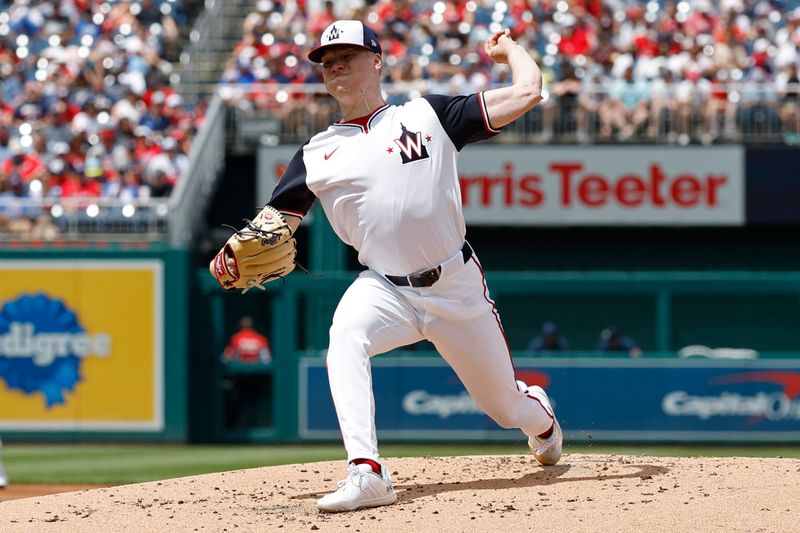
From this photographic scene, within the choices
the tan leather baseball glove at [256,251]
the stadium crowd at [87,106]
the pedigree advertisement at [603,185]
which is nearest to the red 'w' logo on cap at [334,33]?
the tan leather baseball glove at [256,251]

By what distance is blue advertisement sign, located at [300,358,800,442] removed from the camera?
1527cm

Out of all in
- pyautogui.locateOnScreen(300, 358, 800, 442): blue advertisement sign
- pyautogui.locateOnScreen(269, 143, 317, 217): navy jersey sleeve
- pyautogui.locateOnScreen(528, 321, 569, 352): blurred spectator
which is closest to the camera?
pyautogui.locateOnScreen(269, 143, 317, 217): navy jersey sleeve

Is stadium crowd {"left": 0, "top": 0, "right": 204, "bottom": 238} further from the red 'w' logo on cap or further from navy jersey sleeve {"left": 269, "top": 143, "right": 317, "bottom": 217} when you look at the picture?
the red 'w' logo on cap

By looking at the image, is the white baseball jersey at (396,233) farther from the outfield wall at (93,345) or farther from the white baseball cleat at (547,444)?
the outfield wall at (93,345)

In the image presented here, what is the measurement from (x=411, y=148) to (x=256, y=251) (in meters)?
0.75

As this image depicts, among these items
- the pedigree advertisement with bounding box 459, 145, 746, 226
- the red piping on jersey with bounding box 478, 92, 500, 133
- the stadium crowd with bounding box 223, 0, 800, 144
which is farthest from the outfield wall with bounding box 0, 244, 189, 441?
the red piping on jersey with bounding box 478, 92, 500, 133

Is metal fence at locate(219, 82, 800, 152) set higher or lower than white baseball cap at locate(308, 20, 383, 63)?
higher

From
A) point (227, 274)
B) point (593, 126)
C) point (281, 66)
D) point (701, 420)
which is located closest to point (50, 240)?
point (281, 66)

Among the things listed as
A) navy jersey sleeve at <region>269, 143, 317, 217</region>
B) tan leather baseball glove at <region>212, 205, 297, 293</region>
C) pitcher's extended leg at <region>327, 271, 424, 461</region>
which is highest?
navy jersey sleeve at <region>269, 143, 317, 217</region>

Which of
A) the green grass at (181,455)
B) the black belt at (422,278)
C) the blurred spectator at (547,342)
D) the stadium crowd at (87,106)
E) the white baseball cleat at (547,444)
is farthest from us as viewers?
the stadium crowd at (87,106)

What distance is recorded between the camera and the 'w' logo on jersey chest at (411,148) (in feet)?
18.1

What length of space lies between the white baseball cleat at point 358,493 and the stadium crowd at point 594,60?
1046 cm

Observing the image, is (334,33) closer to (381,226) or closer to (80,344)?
(381,226)

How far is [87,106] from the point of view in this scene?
55.7ft
